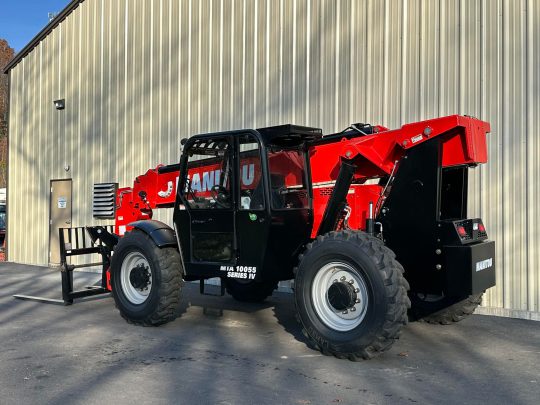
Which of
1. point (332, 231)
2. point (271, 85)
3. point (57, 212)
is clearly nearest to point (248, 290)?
point (332, 231)

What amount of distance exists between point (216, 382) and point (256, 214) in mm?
2038

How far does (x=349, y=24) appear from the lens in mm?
9594

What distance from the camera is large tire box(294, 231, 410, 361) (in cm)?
517

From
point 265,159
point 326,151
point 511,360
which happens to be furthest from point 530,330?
point 265,159

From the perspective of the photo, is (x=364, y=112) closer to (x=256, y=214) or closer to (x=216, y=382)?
(x=256, y=214)

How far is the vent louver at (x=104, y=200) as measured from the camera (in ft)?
43.4

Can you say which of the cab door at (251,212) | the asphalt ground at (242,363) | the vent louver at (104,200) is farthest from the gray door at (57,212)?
the cab door at (251,212)

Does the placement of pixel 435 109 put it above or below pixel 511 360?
above

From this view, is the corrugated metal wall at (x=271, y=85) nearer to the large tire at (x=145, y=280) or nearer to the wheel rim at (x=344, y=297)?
the wheel rim at (x=344, y=297)

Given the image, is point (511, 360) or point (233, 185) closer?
point (511, 360)

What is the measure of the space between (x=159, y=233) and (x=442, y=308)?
12.0 feet

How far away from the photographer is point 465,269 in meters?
5.48

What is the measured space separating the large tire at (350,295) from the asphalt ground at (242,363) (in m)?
0.25

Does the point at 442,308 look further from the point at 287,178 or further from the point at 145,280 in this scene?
the point at 145,280
